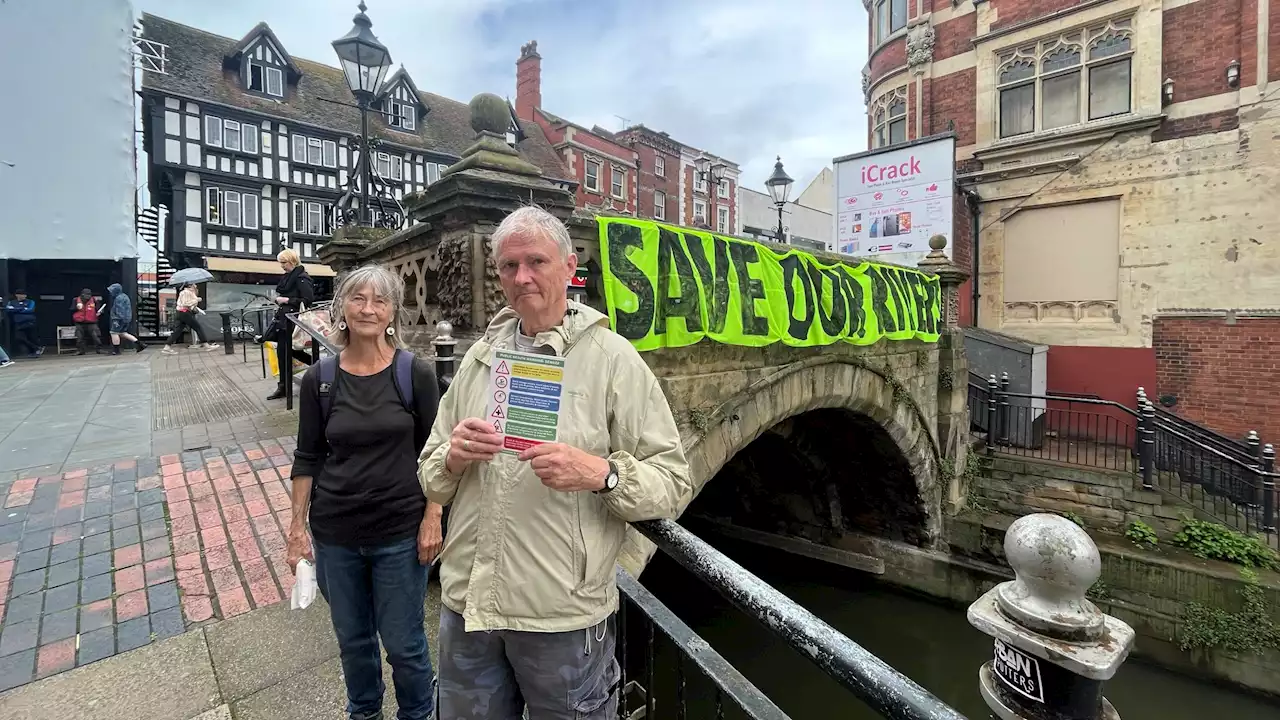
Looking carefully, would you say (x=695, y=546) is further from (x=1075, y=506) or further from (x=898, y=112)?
(x=898, y=112)

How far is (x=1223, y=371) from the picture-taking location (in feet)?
35.4

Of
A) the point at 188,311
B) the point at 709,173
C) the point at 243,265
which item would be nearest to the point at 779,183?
the point at 188,311

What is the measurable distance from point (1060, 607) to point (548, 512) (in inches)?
42.7

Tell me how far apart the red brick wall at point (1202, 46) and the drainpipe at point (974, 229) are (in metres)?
3.63

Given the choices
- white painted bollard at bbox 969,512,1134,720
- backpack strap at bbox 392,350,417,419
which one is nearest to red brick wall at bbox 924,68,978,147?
backpack strap at bbox 392,350,417,419

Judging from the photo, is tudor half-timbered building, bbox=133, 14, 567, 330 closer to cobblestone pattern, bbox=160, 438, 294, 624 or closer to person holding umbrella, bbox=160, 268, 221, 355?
person holding umbrella, bbox=160, 268, 221, 355

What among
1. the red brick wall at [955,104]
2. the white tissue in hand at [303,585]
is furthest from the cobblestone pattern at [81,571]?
the red brick wall at [955,104]

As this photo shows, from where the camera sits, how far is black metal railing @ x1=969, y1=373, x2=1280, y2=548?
332 inches

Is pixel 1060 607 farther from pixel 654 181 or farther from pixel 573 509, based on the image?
pixel 654 181

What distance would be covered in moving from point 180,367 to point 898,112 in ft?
54.9

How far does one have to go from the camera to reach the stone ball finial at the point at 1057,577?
1.07m

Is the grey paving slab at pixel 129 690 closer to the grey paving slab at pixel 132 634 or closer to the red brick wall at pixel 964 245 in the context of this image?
the grey paving slab at pixel 132 634

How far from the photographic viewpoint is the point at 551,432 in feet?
4.32

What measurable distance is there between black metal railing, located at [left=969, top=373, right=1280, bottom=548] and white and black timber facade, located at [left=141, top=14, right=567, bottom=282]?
17498mm
